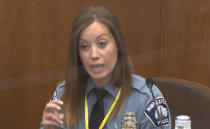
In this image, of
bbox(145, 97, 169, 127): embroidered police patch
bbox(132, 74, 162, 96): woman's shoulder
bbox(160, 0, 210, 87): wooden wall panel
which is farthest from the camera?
bbox(160, 0, 210, 87): wooden wall panel

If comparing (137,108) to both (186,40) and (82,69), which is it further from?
(186,40)

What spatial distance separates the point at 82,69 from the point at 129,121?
33 centimetres

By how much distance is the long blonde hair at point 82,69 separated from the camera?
1.70 meters

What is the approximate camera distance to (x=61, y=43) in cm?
305

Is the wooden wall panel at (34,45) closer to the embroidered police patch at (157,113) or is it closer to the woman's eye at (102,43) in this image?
the woman's eye at (102,43)

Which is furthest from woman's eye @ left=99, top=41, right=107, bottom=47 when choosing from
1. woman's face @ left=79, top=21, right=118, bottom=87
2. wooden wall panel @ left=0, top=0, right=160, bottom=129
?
wooden wall panel @ left=0, top=0, right=160, bottom=129

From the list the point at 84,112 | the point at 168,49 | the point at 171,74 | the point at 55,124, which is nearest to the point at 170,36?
the point at 168,49

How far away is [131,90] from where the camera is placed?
174 cm

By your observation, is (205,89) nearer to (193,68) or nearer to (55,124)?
(55,124)

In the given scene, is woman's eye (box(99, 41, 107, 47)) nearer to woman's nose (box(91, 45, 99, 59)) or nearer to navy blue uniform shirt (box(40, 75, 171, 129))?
woman's nose (box(91, 45, 99, 59))

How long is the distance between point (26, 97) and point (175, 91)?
1.44m

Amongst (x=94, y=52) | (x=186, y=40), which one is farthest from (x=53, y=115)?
(x=186, y=40)

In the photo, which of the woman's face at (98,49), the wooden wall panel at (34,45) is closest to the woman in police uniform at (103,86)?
the woman's face at (98,49)

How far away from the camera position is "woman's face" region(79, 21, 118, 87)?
1658mm
